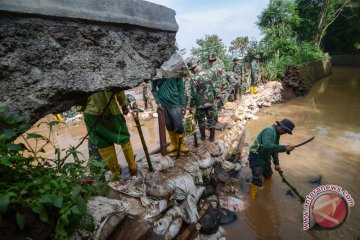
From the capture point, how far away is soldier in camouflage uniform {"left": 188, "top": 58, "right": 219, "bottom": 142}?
5.56 metres

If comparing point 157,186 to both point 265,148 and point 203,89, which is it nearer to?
point 265,148

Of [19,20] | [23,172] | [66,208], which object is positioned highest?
[19,20]

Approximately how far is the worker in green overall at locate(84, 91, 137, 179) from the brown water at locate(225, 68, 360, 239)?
208 centimetres

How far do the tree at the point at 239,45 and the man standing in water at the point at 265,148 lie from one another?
1380cm

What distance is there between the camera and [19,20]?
139 centimetres

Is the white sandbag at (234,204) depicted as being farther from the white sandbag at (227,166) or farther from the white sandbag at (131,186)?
the white sandbag at (131,186)

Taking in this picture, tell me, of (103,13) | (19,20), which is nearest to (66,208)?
(19,20)

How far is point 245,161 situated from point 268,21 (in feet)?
51.0

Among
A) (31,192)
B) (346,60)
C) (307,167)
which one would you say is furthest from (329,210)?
(346,60)

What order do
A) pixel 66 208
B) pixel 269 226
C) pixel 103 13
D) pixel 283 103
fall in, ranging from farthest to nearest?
pixel 283 103 < pixel 269 226 < pixel 103 13 < pixel 66 208

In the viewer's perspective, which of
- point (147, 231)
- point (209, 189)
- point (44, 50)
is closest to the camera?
point (44, 50)

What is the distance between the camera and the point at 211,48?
51.3ft

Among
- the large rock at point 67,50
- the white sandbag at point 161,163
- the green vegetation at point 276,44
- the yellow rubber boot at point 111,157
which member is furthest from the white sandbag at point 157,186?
the green vegetation at point 276,44

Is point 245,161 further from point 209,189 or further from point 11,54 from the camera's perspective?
point 11,54
